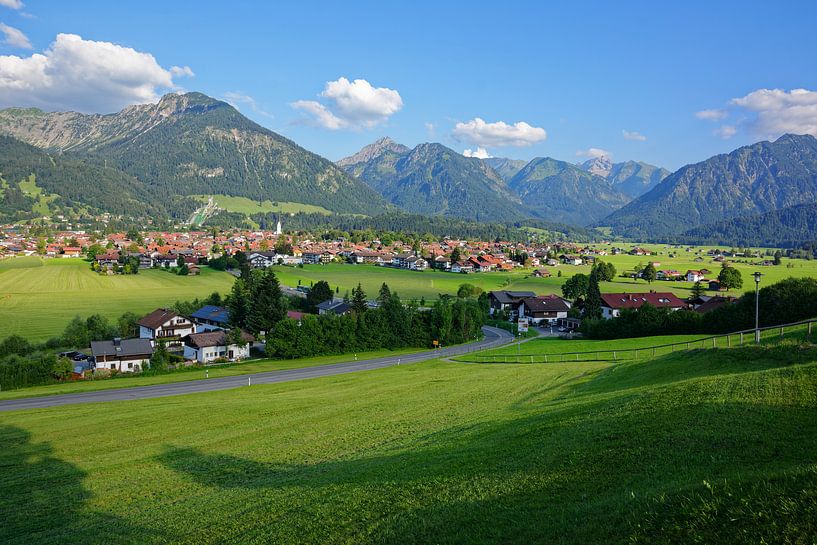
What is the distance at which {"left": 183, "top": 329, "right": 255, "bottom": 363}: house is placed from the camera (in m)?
60.2

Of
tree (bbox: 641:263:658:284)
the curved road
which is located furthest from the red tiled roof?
tree (bbox: 641:263:658:284)

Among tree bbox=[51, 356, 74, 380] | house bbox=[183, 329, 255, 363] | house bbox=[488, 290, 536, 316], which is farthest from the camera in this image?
house bbox=[488, 290, 536, 316]

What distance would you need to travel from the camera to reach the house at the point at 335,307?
79.8 meters

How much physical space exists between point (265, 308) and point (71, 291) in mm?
58464

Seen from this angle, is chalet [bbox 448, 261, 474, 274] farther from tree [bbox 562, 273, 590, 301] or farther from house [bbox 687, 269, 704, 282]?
house [bbox 687, 269, 704, 282]

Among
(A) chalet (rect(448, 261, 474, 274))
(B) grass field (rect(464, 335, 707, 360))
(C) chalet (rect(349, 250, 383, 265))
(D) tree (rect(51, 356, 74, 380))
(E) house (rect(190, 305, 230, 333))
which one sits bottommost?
(B) grass field (rect(464, 335, 707, 360))

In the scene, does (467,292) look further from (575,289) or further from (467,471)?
(467,471)

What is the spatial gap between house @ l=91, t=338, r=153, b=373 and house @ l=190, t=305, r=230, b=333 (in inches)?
690

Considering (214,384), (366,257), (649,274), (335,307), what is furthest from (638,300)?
(366,257)

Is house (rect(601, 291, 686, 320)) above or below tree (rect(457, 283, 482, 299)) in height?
below

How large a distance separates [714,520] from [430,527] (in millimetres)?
4982

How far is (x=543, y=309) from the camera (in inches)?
3472

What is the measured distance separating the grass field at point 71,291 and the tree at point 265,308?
2436 centimetres

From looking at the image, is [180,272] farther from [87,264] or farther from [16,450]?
[16,450]
